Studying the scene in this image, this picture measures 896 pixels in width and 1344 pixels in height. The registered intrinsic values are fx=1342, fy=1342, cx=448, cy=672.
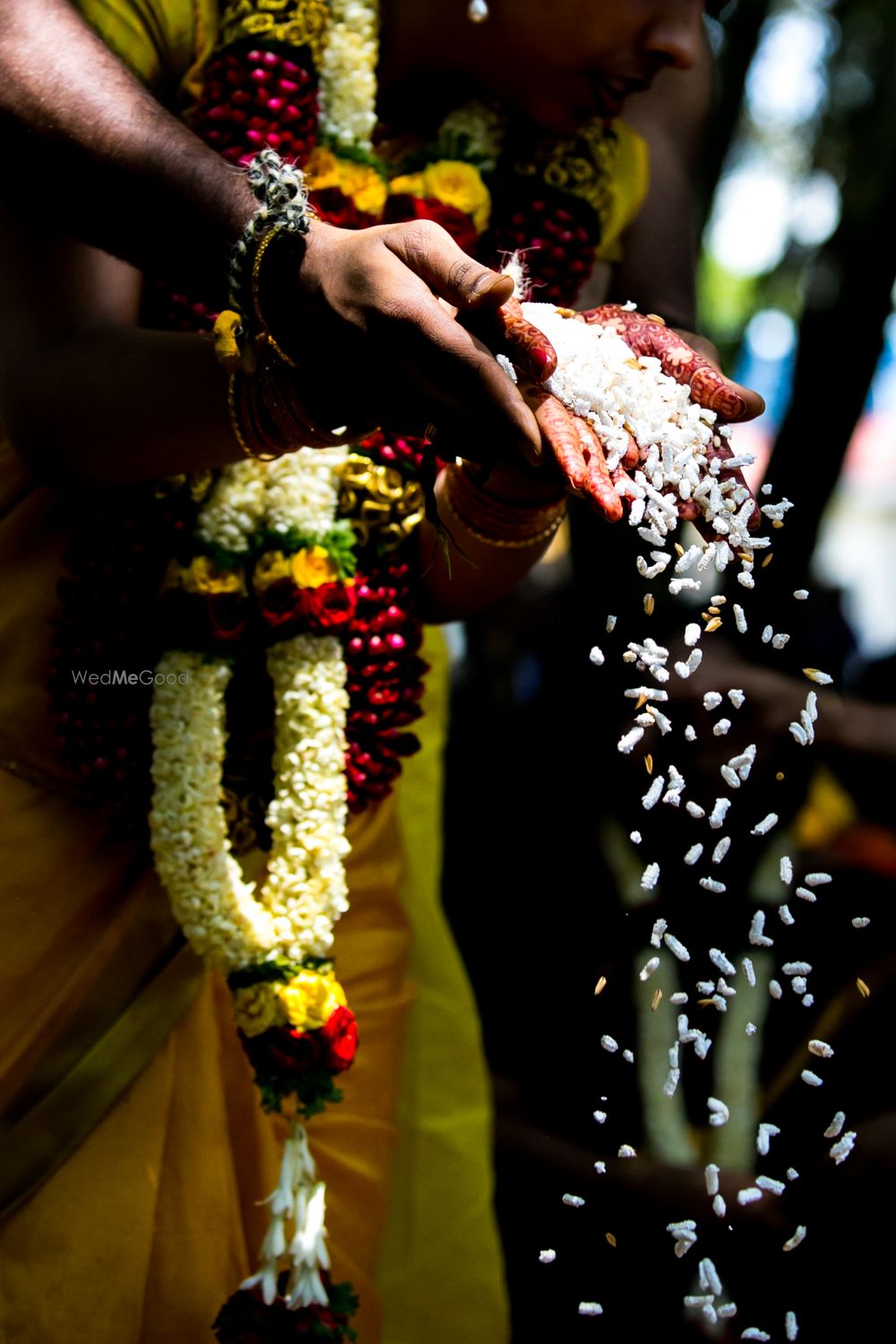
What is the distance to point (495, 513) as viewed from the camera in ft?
5.77

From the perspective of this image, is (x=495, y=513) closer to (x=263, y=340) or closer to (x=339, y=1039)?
(x=263, y=340)

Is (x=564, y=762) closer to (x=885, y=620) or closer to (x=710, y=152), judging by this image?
(x=710, y=152)

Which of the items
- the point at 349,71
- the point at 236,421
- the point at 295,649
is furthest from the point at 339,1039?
the point at 349,71

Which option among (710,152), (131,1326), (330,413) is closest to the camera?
(330,413)

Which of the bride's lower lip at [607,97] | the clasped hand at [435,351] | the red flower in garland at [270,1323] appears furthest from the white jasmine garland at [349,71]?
the red flower in garland at [270,1323]

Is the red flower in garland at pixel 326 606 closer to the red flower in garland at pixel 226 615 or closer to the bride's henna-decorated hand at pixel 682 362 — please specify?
the red flower in garland at pixel 226 615

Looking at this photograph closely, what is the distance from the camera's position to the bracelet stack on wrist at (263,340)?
4.62 ft

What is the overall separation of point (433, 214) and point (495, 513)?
0.43 m

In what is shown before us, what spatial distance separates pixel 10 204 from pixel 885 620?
14547 mm

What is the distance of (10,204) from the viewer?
62.0 inches

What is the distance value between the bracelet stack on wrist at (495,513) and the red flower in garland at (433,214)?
0.32 m

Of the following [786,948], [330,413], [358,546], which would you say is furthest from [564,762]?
[330,413]

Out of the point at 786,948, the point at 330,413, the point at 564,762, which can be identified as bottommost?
the point at 564,762

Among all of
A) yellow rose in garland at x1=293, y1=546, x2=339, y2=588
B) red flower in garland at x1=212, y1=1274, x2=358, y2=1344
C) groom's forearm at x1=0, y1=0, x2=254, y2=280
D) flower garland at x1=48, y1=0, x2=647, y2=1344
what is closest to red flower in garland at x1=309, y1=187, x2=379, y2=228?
flower garland at x1=48, y1=0, x2=647, y2=1344
